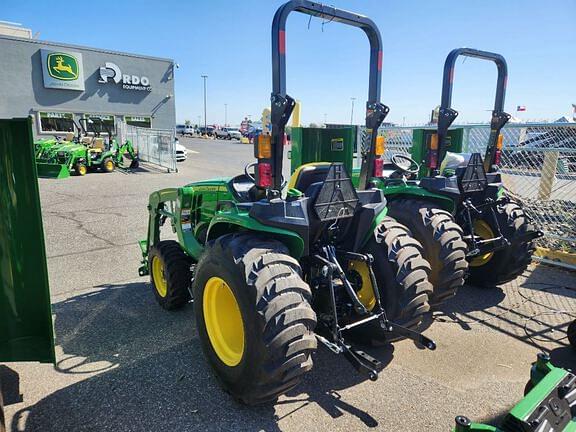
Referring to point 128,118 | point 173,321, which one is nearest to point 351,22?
point 173,321

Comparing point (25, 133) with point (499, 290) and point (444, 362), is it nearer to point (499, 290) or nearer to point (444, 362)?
point (444, 362)

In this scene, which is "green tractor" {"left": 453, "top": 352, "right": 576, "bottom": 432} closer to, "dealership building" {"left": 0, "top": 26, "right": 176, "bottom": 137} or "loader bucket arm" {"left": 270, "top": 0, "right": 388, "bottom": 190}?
"loader bucket arm" {"left": 270, "top": 0, "right": 388, "bottom": 190}

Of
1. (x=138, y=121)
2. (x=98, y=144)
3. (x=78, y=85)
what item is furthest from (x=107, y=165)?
(x=138, y=121)

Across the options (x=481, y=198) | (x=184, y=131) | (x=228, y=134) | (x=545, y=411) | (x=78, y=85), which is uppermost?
(x=78, y=85)

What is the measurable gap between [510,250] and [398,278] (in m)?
2.48

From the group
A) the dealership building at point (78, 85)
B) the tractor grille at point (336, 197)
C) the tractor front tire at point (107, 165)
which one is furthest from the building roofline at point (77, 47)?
the tractor grille at point (336, 197)

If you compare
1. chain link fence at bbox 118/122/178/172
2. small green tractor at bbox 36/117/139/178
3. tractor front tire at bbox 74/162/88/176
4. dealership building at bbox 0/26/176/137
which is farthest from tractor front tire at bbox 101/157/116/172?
dealership building at bbox 0/26/176/137

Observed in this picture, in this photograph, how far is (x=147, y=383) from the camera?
3.09 metres

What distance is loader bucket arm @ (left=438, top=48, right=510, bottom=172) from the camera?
177 inches

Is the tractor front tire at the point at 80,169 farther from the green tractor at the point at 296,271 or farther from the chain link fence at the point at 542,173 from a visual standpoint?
the green tractor at the point at 296,271

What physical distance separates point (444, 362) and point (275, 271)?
6.36 feet

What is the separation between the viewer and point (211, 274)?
2.89 meters

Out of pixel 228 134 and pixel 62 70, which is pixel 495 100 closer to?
pixel 62 70

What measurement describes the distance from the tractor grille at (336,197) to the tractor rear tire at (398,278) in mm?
446
